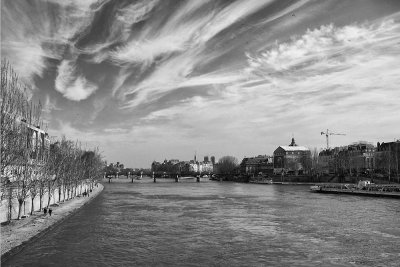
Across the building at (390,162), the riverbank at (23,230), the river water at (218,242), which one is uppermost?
the building at (390,162)

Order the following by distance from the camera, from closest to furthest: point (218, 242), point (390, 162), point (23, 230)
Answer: point (218, 242) < point (23, 230) < point (390, 162)

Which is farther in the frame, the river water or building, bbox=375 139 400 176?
building, bbox=375 139 400 176

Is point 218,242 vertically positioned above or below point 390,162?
below

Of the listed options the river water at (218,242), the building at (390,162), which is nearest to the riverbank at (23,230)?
the river water at (218,242)

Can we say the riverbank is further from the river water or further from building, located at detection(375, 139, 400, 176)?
building, located at detection(375, 139, 400, 176)

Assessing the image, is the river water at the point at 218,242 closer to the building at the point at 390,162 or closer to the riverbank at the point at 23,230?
the riverbank at the point at 23,230

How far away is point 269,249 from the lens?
27781 mm

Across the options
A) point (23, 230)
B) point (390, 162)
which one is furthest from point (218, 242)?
point (390, 162)

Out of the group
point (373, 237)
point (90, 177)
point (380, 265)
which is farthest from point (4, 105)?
point (90, 177)

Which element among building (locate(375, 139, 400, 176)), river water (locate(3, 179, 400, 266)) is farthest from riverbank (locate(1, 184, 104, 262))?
building (locate(375, 139, 400, 176))

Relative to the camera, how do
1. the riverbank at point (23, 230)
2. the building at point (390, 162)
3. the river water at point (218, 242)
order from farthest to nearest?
the building at point (390, 162) → the riverbank at point (23, 230) → the river water at point (218, 242)

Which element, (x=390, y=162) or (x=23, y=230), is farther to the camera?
(x=390, y=162)

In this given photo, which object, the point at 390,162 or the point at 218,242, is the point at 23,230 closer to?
the point at 218,242

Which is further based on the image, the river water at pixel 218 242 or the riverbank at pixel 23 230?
the riverbank at pixel 23 230
